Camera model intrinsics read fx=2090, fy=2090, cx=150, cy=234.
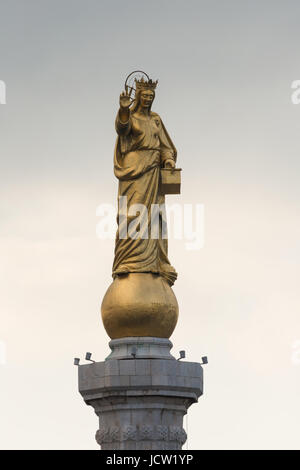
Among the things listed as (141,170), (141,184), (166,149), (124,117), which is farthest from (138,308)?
(124,117)

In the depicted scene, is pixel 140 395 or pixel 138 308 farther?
pixel 138 308

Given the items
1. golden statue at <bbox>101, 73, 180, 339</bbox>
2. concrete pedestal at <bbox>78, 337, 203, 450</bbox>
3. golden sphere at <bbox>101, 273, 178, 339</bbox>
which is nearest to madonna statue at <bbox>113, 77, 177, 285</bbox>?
golden statue at <bbox>101, 73, 180, 339</bbox>

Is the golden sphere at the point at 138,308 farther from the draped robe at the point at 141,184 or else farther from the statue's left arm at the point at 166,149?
the statue's left arm at the point at 166,149

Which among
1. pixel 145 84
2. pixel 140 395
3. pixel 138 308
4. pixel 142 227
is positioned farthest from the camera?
pixel 145 84

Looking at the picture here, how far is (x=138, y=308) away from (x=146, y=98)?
6068mm

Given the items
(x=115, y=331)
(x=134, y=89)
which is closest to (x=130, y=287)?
(x=115, y=331)

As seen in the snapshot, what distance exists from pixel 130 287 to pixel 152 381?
2.80 meters

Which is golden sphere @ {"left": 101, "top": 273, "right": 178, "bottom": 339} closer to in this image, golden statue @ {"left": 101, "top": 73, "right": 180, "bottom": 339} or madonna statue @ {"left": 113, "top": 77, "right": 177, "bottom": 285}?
golden statue @ {"left": 101, "top": 73, "right": 180, "bottom": 339}

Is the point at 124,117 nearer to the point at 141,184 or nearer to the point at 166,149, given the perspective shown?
the point at 166,149

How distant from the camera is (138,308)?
57.0 m

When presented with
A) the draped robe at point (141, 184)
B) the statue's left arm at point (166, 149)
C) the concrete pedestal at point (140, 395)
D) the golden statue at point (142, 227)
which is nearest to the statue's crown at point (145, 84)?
the golden statue at point (142, 227)

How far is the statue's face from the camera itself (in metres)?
58.6
